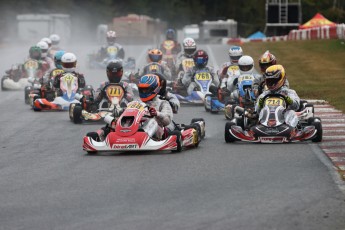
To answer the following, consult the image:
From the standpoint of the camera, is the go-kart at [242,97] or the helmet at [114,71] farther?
the go-kart at [242,97]

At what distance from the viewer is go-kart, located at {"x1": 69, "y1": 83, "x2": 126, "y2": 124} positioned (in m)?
19.9

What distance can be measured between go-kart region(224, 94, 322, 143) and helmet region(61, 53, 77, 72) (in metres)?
7.52

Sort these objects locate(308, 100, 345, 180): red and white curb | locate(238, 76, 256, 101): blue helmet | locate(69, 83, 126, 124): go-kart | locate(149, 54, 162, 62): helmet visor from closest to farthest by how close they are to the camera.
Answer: locate(308, 100, 345, 180): red and white curb → locate(69, 83, 126, 124): go-kart → locate(238, 76, 256, 101): blue helmet → locate(149, 54, 162, 62): helmet visor

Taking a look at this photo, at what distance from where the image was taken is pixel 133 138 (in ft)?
49.4

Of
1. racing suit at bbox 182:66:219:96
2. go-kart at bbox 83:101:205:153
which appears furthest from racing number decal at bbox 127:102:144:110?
racing suit at bbox 182:66:219:96

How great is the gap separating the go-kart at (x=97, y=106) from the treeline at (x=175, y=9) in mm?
66231

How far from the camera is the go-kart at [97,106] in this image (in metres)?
19.9

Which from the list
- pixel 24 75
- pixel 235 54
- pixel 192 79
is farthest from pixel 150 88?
pixel 24 75

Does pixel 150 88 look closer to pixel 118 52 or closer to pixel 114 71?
pixel 114 71

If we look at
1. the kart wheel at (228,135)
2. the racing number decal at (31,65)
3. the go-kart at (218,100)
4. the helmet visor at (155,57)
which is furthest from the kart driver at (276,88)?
the racing number decal at (31,65)

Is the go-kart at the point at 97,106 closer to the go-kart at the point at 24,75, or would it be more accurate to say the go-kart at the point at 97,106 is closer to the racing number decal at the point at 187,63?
the racing number decal at the point at 187,63

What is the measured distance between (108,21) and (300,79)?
6945 cm

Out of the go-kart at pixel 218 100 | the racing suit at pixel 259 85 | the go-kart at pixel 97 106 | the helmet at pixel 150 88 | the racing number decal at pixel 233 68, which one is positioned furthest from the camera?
the racing number decal at pixel 233 68

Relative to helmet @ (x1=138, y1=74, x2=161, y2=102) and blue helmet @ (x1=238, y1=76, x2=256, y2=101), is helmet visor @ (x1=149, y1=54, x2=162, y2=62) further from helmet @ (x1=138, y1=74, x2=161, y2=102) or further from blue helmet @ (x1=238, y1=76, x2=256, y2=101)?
helmet @ (x1=138, y1=74, x2=161, y2=102)
